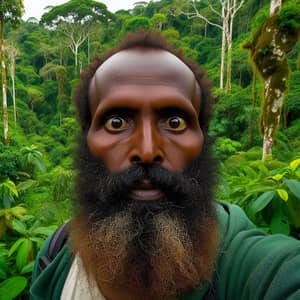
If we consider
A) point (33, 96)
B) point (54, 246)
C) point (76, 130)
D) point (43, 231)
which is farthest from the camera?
point (33, 96)

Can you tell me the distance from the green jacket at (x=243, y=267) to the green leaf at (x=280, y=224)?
26 centimetres

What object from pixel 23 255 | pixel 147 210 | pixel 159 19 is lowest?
pixel 23 255

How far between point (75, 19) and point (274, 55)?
2456 cm

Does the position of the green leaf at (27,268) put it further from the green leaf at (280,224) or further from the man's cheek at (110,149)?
the green leaf at (280,224)

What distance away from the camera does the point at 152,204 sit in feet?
2.90

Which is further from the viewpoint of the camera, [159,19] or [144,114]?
[159,19]

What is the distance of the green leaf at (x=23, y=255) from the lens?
4.42 feet

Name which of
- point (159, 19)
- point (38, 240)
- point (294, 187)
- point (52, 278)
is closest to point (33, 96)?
point (159, 19)

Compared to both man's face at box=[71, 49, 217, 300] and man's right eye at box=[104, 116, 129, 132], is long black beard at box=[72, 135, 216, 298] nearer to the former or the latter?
man's face at box=[71, 49, 217, 300]

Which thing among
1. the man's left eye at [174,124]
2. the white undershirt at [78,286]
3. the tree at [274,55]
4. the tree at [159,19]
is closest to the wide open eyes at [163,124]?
the man's left eye at [174,124]

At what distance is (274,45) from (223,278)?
4.40m

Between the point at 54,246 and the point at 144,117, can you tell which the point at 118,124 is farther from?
the point at 54,246

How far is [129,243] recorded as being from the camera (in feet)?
2.92

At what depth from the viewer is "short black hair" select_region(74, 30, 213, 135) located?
1025 millimetres
